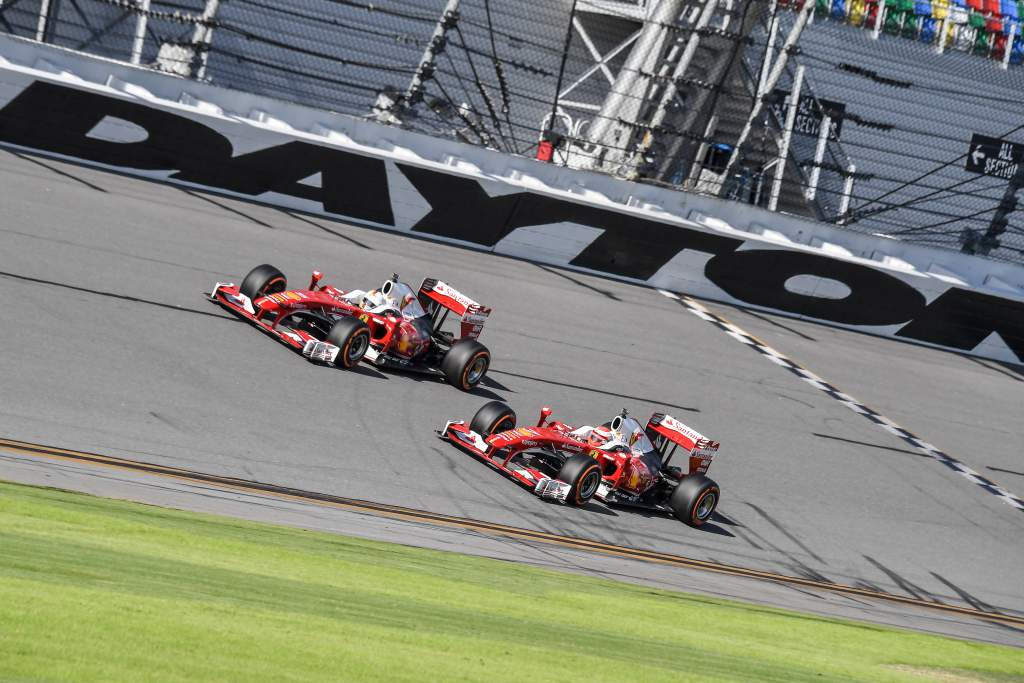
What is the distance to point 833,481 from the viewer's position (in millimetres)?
11945

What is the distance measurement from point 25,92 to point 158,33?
5.13 metres

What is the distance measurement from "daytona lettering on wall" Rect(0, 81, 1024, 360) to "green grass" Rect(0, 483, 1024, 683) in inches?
379

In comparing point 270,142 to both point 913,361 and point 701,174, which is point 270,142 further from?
point 913,361

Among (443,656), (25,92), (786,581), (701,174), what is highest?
(701,174)

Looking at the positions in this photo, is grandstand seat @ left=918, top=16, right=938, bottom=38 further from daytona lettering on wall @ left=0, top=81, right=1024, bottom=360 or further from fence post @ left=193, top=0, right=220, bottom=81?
fence post @ left=193, top=0, right=220, bottom=81

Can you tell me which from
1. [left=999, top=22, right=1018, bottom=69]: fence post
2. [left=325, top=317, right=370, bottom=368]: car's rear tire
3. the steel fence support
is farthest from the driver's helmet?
[left=999, top=22, right=1018, bottom=69]: fence post

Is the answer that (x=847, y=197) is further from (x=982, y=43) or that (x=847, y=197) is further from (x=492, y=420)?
(x=492, y=420)

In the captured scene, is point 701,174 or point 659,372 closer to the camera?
point 659,372

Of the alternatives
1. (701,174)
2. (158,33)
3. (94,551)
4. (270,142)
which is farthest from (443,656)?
(158,33)

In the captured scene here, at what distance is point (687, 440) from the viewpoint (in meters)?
10.3

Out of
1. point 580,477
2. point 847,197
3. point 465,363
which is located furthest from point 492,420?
point 847,197

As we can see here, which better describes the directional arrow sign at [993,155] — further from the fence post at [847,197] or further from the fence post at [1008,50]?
the fence post at [1008,50]

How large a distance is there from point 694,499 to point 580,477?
0.99 m

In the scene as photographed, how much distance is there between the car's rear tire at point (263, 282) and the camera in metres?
11.6
